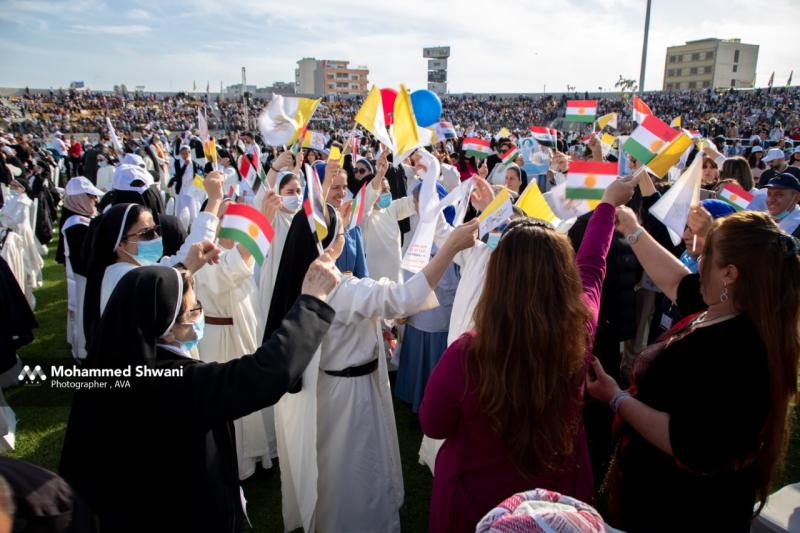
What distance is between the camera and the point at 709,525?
77.7 inches

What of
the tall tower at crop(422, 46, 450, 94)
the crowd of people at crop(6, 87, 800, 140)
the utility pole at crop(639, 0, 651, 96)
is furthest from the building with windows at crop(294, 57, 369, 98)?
the utility pole at crop(639, 0, 651, 96)

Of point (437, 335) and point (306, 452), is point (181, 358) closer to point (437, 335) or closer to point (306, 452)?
point (306, 452)

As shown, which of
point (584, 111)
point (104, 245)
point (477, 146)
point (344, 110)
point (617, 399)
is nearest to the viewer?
point (617, 399)

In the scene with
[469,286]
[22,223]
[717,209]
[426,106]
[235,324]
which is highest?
[426,106]

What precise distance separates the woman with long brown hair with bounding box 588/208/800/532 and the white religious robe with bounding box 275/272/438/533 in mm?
1384

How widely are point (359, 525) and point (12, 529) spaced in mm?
2471

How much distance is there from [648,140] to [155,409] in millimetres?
3396

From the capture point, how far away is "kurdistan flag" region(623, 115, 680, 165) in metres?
3.46

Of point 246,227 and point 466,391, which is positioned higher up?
point 246,227

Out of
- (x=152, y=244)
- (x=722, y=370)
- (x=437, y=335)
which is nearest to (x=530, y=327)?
(x=722, y=370)

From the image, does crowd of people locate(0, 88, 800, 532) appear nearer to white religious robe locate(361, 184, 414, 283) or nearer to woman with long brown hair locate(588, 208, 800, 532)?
woman with long brown hair locate(588, 208, 800, 532)

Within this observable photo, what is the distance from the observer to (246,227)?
2.78 m

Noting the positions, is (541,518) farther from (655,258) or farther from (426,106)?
(426,106)

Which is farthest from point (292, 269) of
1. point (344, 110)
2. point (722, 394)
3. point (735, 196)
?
point (344, 110)
